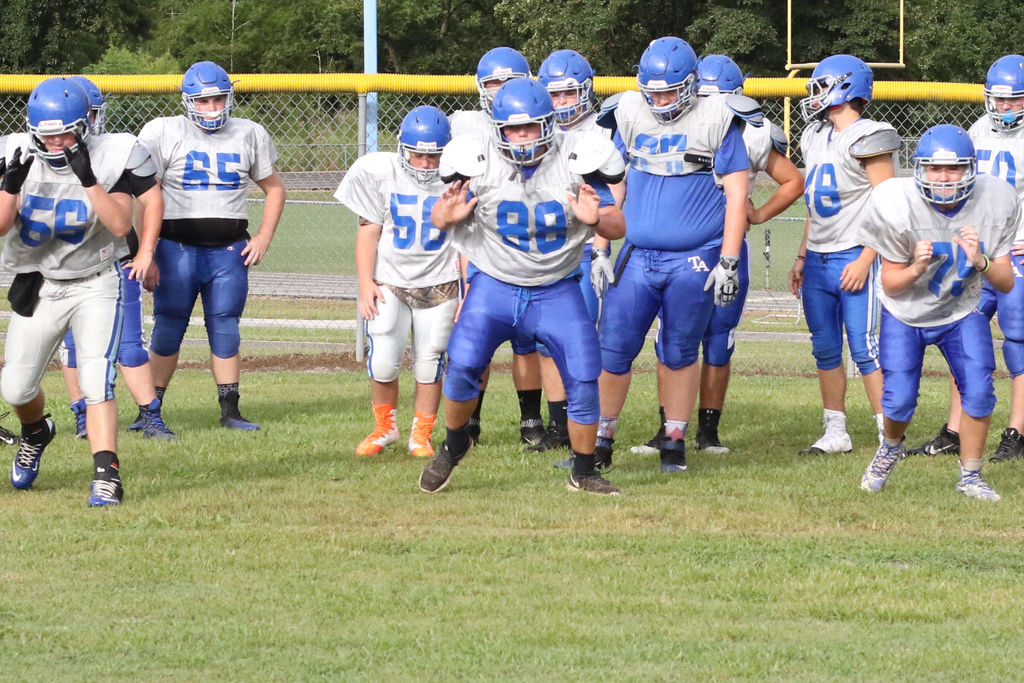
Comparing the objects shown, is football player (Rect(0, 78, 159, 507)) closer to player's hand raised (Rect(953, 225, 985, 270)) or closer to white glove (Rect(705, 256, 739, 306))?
white glove (Rect(705, 256, 739, 306))

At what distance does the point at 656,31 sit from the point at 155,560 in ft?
128

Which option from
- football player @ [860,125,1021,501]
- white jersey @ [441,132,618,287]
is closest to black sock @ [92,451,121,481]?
white jersey @ [441,132,618,287]

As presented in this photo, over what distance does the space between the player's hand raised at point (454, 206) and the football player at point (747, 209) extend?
1513 mm

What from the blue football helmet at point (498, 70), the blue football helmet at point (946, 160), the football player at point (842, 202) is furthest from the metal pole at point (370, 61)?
the blue football helmet at point (946, 160)

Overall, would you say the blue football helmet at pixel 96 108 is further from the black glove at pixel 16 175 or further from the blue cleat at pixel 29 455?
the blue cleat at pixel 29 455

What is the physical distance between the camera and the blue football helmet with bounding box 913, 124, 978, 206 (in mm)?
6496

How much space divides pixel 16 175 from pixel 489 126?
7.34 ft

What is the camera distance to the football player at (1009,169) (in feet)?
25.9

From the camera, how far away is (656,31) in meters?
43.2

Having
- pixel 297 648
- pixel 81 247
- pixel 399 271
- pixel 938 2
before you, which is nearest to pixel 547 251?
pixel 399 271

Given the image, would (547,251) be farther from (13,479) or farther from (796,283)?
(13,479)

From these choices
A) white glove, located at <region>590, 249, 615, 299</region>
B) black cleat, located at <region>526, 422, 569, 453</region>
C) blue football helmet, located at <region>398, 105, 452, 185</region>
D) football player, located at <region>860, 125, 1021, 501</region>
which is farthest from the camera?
black cleat, located at <region>526, 422, 569, 453</region>

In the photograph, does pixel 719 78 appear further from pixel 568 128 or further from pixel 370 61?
pixel 370 61

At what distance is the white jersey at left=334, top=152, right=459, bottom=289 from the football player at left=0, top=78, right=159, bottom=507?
4.48ft
